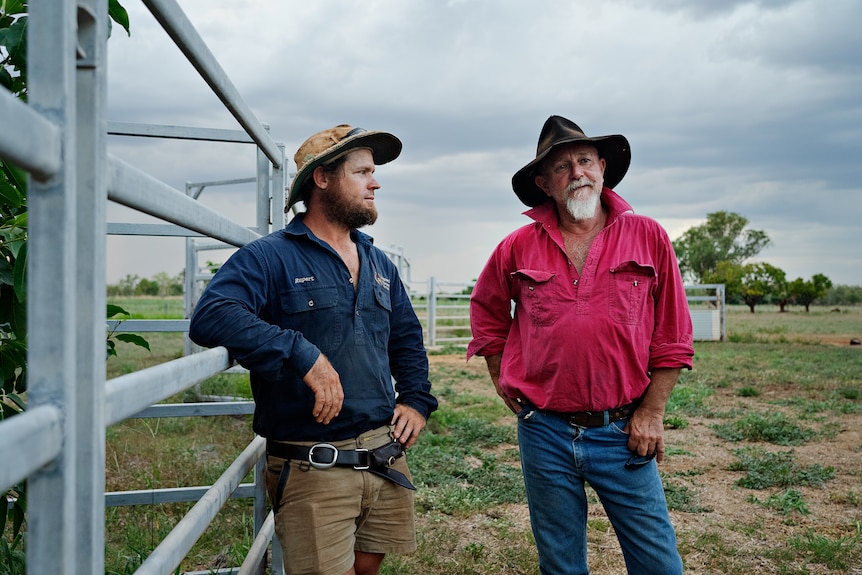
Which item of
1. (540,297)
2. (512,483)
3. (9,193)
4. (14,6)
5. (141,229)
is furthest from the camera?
(512,483)

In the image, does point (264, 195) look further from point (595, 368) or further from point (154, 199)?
point (154, 199)

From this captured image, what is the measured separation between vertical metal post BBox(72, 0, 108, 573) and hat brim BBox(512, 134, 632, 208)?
7.48 feet

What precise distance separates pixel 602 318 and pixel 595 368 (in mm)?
188

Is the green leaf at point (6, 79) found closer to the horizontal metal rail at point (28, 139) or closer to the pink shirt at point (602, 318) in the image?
the horizontal metal rail at point (28, 139)

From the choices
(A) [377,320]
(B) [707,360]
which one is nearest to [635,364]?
(A) [377,320]

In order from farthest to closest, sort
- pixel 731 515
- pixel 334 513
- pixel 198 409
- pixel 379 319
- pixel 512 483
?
pixel 512 483 → pixel 731 515 → pixel 198 409 → pixel 379 319 → pixel 334 513

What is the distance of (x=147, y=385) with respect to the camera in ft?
4.18

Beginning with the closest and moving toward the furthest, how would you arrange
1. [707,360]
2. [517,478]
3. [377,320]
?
1. [377,320]
2. [517,478]
3. [707,360]

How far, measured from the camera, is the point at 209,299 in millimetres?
2285

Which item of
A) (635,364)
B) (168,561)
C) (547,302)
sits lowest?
(168,561)

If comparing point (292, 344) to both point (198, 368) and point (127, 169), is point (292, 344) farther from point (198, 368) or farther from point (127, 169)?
point (127, 169)

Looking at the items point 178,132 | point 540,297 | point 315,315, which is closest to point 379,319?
point 315,315

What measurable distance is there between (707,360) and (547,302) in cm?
1332

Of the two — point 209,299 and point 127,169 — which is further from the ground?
point 127,169
